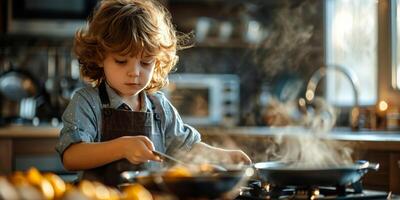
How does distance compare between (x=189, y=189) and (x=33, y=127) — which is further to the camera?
(x=33, y=127)

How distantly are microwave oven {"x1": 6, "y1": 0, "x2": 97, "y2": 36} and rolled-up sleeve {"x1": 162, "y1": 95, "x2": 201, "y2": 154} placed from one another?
2.33m

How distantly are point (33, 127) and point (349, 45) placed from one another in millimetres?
1859

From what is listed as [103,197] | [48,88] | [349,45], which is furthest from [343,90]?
[103,197]

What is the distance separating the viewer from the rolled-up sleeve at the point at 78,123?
1936 mm

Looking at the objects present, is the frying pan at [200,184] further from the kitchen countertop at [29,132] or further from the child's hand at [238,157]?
the kitchen countertop at [29,132]

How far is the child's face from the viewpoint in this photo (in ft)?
6.61

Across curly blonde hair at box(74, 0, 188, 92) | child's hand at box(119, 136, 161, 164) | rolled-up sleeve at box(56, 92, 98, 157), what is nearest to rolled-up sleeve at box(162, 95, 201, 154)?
curly blonde hair at box(74, 0, 188, 92)

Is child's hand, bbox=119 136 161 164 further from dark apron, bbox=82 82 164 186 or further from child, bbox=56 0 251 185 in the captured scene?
→ dark apron, bbox=82 82 164 186

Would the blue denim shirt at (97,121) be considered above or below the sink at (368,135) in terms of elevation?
above

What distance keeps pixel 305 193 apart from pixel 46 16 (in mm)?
3243

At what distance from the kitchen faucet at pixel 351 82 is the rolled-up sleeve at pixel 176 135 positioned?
1.73 m

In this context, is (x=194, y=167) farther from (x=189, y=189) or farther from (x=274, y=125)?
(x=274, y=125)

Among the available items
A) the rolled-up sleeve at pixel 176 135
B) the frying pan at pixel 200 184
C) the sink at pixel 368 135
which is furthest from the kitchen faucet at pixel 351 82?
the frying pan at pixel 200 184

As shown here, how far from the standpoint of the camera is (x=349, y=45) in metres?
4.47
